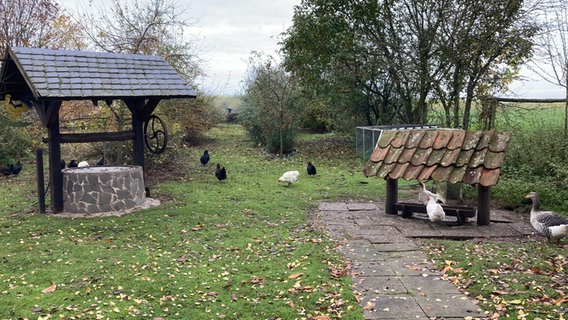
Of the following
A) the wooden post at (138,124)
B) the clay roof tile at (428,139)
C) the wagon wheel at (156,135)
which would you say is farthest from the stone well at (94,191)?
the clay roof tile at (428,139)

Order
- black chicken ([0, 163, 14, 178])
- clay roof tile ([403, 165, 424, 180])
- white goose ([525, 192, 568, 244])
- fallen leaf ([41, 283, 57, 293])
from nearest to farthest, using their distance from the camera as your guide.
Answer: fallen leaf ([41, 283, 57, 293])
white goose ([525, 192, 568, 244])
clay roof tile ([403, 165, 424, 180])
black chicken ([0, 163, 14, 178])

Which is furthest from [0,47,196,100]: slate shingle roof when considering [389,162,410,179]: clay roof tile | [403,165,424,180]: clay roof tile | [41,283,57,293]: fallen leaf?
[403,165,424,180]: clay roof tile

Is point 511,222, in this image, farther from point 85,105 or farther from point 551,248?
point 85,105

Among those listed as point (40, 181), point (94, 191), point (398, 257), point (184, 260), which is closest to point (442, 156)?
point (398, 257)

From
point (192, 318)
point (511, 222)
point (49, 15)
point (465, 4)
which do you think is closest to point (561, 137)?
point (511, 222)

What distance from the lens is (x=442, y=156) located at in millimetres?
8492

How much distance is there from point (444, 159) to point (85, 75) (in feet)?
23.7


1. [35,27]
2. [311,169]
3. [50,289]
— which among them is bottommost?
[50,289]

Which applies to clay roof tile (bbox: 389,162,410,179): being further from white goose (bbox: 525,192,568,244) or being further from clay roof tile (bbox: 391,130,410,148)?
white goose (bbox: 525,192,568,244)

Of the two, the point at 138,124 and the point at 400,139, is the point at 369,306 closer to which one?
the point at 400,139

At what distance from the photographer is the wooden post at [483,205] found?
316 inches

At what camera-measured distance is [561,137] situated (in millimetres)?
11070

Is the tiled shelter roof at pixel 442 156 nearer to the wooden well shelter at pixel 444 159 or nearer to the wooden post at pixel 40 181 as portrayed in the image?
the wooden well shelter at pixel 444 159

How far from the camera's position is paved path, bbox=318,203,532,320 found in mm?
4948
